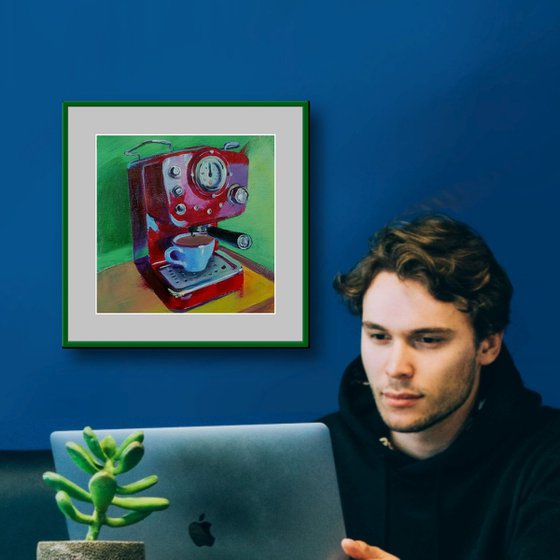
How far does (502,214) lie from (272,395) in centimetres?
82

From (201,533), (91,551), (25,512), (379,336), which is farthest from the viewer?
(379,336)

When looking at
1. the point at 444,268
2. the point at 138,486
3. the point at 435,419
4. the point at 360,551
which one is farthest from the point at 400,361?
the point at 138,486

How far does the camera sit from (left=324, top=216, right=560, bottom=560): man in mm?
2279

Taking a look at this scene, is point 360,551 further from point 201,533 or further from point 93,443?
point 93,443

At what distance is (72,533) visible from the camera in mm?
1716

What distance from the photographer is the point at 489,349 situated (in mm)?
2469

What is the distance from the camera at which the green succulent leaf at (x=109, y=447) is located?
1625 mm

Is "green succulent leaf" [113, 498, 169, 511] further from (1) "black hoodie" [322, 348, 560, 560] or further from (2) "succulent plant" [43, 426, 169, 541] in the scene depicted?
(1) "black hoodie" [322, 348, 560, 560]

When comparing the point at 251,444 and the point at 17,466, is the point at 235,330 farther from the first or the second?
the point at 251,444

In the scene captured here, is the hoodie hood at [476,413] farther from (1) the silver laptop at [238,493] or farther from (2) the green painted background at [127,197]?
(1) the silver laptop at [238,493]

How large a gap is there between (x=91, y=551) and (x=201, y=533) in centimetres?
20

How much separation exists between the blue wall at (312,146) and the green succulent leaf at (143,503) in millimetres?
1085

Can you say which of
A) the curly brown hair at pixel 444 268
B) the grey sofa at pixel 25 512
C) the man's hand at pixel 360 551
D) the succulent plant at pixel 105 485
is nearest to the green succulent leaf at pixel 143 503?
the succulent plant at pixel 105 485

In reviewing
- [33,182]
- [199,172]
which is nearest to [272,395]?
[199,172]
